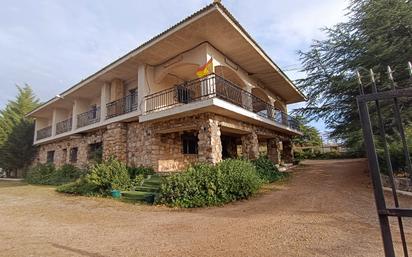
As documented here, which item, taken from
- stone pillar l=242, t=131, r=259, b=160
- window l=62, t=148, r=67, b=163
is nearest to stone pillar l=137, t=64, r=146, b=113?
stone pillar l=242, t=131, r=259, b=160

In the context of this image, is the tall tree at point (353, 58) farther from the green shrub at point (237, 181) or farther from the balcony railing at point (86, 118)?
the balcony railing at point (86, 118)

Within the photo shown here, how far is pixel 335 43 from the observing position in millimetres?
11039

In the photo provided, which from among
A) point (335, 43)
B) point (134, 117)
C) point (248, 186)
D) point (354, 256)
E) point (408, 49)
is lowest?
point (354, 256)

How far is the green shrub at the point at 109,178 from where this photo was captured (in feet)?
35.4

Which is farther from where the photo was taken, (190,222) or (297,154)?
(297,154)

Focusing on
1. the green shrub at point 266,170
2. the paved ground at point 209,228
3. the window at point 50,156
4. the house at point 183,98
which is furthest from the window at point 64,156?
the green shrub at point 266,170

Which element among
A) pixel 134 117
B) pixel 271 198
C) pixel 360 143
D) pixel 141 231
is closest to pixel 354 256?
pixel 141 231

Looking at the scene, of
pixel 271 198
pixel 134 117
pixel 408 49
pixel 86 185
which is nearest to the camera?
pixel 271 198

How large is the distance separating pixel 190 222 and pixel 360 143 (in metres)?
7.01

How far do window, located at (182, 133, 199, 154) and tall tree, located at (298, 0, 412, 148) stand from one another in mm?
6115

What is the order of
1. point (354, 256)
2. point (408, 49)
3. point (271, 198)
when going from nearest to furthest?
point (354, 256)
point (271, 198)
point (408, 49)

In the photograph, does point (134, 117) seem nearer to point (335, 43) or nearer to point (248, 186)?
point (248, 186)

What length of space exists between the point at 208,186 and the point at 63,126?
1625 centimetres

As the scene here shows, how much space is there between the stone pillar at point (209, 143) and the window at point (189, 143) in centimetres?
403
